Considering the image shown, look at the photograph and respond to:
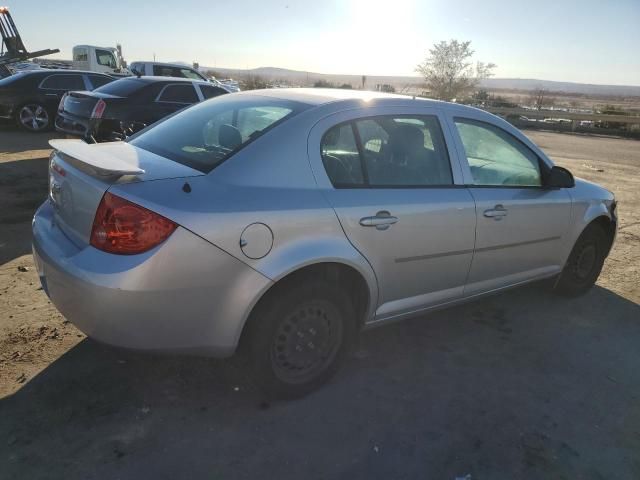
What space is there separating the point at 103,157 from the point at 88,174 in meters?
0.15

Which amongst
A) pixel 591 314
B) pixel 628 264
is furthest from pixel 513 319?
pixel 628 264

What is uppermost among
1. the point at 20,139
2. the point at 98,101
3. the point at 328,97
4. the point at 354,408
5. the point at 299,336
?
the point at 328,97

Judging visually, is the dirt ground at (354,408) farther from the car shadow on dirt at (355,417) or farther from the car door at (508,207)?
the car door at (508,207)

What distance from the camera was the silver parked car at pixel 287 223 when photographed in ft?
7.43

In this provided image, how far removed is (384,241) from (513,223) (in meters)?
1.22

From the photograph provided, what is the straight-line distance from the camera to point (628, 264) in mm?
5629

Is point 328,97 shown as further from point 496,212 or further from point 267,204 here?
point 496,212

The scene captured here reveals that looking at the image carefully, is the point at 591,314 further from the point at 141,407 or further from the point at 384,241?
the point at 141,407

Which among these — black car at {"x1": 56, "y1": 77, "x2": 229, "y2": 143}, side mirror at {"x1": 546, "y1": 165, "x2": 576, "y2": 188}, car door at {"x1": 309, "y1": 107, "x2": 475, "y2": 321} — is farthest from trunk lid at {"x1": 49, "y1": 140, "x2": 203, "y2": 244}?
black car at {"x1": 56, "y1": 77, "x2": 229, "y2": 143}

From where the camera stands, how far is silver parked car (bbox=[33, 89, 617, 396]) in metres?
2.27

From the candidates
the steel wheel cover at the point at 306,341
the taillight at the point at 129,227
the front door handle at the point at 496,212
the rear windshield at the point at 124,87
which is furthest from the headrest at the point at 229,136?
the rear windshield at the point at 124,87

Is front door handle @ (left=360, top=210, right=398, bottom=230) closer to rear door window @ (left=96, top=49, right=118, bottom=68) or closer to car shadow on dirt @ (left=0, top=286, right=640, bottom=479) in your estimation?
car shadow on dirt @ (left=0, top=286, right=640, bottom=479)

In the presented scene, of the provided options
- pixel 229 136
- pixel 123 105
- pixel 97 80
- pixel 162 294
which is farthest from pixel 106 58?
pixel 162 294

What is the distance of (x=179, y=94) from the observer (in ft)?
31.4
